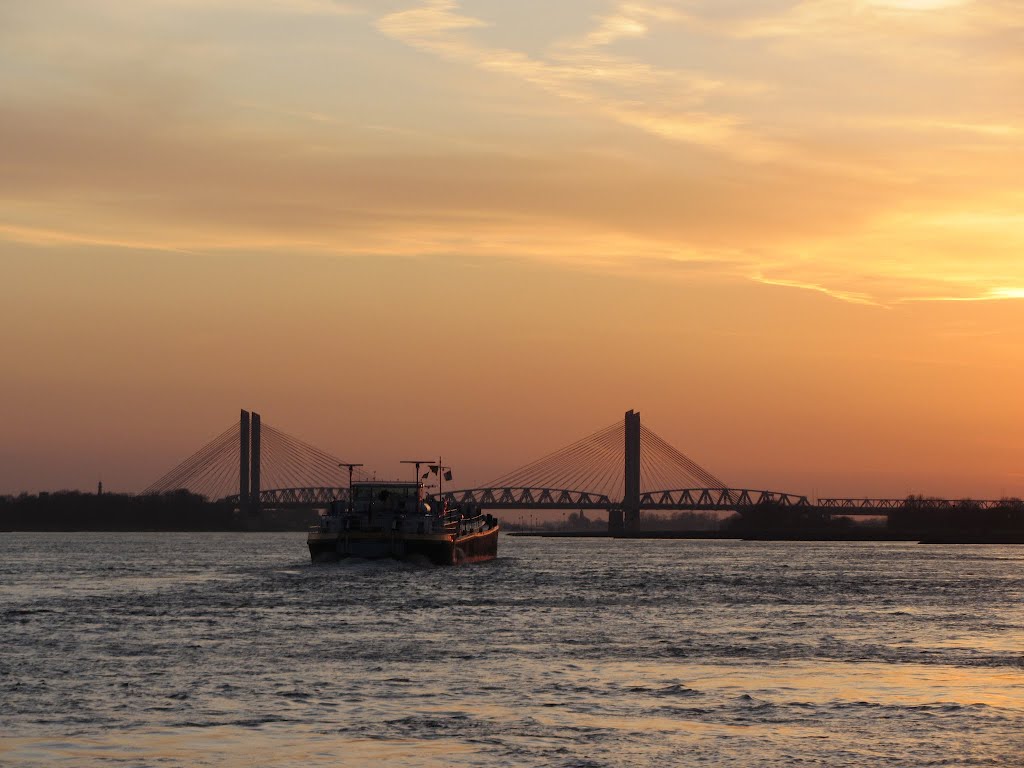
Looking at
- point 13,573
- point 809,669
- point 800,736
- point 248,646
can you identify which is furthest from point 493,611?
point 13,573

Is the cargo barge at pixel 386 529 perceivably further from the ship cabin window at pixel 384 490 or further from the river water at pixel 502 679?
the river water at pixel 502 679

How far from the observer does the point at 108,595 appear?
66438 millimetres

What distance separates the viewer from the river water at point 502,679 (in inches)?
974

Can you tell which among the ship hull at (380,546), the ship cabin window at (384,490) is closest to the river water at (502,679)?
the ship hull at (380,546)

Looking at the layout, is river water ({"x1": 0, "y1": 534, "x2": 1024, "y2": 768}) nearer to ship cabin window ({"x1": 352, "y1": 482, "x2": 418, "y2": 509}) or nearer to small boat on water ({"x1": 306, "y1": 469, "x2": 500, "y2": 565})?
small boat on water ({"x1": 306, "y1": 469, "x2": 500, "y2": 565})

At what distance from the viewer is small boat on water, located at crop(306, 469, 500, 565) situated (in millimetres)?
91375

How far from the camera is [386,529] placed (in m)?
91.7

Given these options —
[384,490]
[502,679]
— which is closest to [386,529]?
[384,490]

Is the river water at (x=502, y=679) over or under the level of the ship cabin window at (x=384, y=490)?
under

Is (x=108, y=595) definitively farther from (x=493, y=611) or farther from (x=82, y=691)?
(x=82, y=691)

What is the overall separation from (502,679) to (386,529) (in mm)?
58350

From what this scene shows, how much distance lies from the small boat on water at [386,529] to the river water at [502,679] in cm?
2263

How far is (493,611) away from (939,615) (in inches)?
664

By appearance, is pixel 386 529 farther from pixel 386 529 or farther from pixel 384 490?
pixel 384 490
